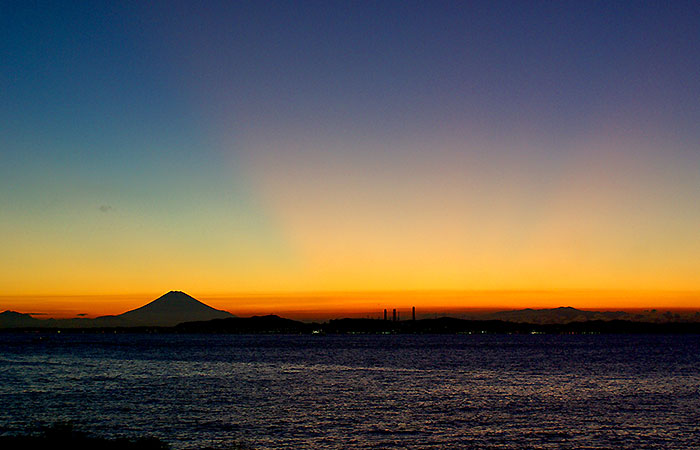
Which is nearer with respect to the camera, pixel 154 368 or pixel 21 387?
pixel 21 387

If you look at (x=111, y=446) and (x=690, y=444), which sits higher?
(x=111, y=446)

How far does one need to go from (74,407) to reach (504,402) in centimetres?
3870

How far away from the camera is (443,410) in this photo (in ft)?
175

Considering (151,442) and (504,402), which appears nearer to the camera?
(151,442)

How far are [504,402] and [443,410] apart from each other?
866 centimetres

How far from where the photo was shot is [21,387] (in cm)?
6962

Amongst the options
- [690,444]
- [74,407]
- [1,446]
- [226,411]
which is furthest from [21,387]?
[690,444]

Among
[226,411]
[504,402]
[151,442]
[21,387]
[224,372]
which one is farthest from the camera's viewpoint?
[224,372]

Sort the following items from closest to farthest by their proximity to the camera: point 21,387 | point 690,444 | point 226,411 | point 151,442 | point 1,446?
1. point 1,446
2. point 151,442
3. point 690,444
4. point 226,411
5. point 21,387

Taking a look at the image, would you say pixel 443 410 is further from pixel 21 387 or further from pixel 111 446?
pixel 21 387

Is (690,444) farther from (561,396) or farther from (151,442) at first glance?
(151,442)

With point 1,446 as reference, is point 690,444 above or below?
below

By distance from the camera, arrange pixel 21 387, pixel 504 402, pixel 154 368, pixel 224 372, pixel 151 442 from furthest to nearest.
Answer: pixel 154 368, pixel 224 372, pixel 21 387, pixel 504 402, pixel 151 442

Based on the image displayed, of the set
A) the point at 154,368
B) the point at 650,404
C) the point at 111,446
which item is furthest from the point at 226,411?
the point at 154,368
